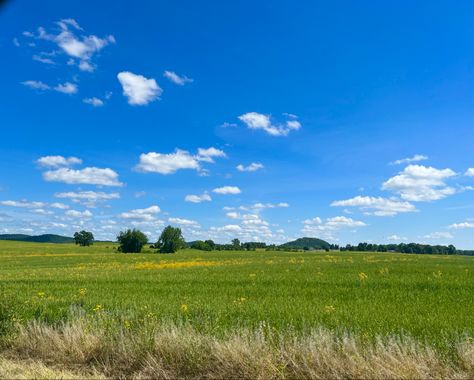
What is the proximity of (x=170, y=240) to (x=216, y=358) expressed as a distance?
108 meters

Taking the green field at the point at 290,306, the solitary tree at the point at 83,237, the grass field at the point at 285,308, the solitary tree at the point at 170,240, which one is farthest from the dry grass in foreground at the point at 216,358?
the solitary tree at the point at 83,237

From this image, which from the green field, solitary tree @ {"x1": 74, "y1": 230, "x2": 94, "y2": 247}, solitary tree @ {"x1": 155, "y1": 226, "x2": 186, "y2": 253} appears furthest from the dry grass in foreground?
solitary tree @ {"x1": 74, "y1": 230, "x2": 94, "y2": 247}

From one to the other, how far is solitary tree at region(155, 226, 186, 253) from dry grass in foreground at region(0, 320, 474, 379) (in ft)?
349

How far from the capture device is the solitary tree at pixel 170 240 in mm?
113000

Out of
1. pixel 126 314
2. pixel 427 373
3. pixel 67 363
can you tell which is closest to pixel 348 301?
pixel 126 314

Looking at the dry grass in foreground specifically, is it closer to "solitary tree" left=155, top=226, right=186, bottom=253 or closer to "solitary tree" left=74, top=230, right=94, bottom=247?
"solitary tree" left=155, top=226, right=186, bottom=253

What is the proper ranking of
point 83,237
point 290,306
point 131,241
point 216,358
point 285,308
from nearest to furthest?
point 216,358 < point 285,308 < point 290,306 < point 131,241 < point 83,237

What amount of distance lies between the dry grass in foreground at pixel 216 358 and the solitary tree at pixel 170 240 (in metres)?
106

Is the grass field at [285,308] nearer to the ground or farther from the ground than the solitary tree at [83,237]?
nearer to the ground

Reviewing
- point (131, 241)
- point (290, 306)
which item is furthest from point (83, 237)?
point (290, 306)

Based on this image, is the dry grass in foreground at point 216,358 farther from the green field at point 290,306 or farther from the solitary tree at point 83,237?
the solitary tree at point 83,237

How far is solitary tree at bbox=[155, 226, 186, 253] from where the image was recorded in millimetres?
113000

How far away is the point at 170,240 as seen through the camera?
371ft

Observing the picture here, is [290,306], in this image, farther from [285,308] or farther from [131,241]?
[131,241]
